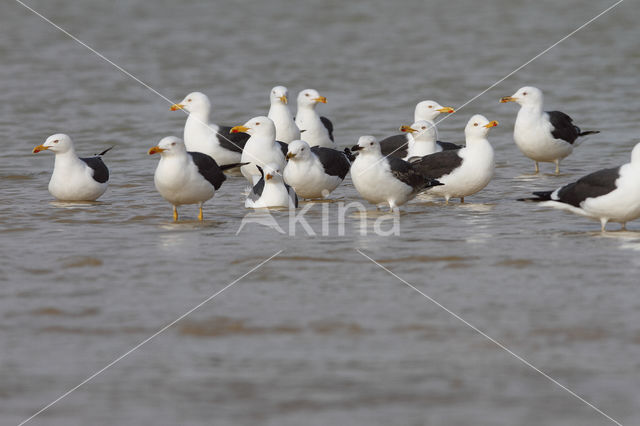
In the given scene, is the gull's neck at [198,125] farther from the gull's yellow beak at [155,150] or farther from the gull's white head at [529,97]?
the gull's white head at [529,97]

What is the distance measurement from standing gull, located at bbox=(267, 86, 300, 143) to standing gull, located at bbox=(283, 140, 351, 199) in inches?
100

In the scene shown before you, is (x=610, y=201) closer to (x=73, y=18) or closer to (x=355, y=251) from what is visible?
(x=355, y=251)

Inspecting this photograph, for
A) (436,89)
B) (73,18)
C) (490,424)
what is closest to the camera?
(490,424)

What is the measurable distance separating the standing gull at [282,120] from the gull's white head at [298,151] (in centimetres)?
277

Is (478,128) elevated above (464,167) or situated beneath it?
elevated above

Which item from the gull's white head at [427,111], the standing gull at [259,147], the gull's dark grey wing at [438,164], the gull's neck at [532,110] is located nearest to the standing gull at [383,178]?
the gull's dark grey wing at [438,164]

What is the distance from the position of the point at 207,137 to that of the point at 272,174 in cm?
332

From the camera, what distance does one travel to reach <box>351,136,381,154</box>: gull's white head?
40.0 feet

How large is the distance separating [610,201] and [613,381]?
163 inches

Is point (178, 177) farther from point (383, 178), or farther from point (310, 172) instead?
point (383, 178)

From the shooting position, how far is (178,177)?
11508 mm

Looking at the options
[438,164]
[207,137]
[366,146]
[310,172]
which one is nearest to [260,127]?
[207,137]

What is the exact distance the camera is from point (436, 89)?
23625mm

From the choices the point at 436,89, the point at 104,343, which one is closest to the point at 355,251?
the point at 104,343
